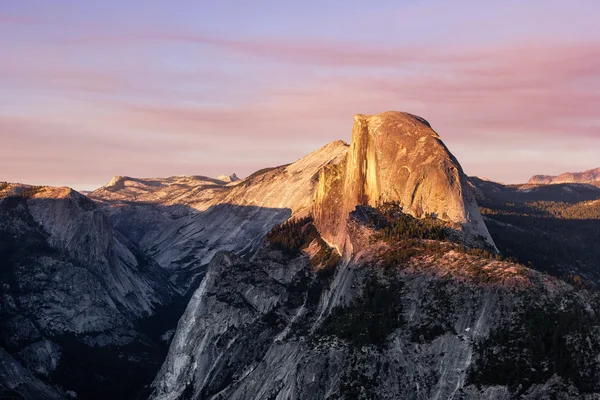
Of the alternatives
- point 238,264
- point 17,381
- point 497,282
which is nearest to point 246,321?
point 238,264

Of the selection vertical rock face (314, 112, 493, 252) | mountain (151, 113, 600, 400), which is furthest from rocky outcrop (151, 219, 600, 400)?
vertical rock face (314, 112, 493, 252)

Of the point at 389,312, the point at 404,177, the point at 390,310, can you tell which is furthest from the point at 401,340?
the point at 404,177

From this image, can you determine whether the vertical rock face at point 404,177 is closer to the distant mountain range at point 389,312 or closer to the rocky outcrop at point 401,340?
the distant mountain range at point 389,312

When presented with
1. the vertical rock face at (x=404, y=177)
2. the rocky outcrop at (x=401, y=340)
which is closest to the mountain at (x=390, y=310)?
the rocky outcrop at (x=401, y=340)

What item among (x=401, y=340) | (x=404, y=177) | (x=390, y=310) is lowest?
(x=401, y=340)

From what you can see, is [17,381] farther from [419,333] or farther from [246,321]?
[419,333]

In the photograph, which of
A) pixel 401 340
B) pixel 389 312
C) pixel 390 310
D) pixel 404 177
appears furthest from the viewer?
pixel 404 177

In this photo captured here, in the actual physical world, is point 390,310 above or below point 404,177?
below

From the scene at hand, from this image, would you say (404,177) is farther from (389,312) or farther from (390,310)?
(389,312)

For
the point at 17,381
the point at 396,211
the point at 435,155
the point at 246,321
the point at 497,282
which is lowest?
the point at 17,381
